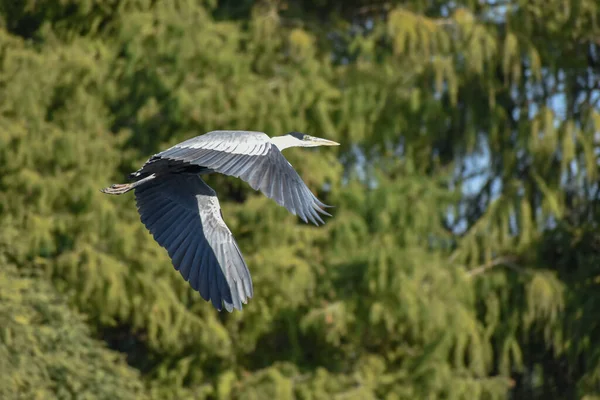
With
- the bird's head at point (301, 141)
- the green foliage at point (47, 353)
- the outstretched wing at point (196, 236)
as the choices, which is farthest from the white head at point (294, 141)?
the green foliage at point (47, 353)

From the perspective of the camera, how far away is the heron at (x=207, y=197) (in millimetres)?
5871

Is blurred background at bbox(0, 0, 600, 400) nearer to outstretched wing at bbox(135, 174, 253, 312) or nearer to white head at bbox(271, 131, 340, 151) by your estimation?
white head at bbox(271, 131, 340, 151)

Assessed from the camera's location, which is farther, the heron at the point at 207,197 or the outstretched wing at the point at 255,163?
the heron at the point at 207,197

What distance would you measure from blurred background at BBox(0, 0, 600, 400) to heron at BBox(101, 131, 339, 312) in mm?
3362

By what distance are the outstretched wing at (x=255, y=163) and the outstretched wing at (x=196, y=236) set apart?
515 millimetres

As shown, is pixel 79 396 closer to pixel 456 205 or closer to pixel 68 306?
pixel 68 306

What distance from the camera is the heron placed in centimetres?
587

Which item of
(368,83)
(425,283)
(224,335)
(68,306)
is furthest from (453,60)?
(68,306)

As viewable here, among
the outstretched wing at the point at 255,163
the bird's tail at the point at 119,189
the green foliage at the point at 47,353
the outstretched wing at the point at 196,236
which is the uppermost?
the outstretched wing at the point at 255,163

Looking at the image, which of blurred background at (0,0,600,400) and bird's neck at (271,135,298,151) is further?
blurred background at (0,0,600,400)

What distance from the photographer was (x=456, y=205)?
12234 mm

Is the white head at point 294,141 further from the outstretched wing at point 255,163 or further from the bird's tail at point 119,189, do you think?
the bird's tail at point 119,189

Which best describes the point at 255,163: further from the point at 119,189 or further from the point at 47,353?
the point at 47,353

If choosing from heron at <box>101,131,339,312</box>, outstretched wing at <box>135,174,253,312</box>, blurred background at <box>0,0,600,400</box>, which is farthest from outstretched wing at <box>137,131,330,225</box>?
blurred background at <box>0,0,600,400</box>
